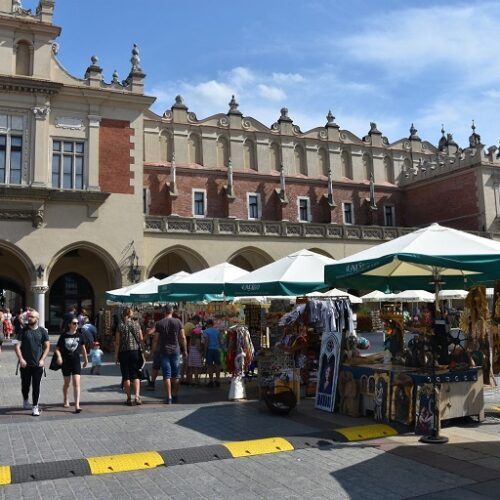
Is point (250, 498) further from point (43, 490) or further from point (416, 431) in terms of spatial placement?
point (416, 431)

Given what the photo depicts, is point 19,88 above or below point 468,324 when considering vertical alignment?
above

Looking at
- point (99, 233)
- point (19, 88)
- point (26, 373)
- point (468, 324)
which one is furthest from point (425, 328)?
point (19, 88)

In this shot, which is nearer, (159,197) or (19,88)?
(19,88)

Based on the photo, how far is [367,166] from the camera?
3766 cm

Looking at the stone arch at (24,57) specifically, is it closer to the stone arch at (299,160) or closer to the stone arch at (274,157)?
the stone arch at (274,157)

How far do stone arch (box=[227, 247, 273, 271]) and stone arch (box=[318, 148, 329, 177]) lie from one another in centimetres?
885

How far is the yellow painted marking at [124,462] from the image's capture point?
6215 mm

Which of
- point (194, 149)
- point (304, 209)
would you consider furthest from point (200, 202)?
point (304, 209)

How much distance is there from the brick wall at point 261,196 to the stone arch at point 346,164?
88 centimetres

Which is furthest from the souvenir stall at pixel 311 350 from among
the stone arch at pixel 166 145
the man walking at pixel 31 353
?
the stone arch at pixel 166 145

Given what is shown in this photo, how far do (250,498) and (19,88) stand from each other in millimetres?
21830

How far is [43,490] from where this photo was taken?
18.2ft

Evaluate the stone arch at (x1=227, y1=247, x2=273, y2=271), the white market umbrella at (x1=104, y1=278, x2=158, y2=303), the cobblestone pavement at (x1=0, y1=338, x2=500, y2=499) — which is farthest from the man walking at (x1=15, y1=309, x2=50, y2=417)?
the stone arch at (x1=227, y1=247, x2=273, y2=271)

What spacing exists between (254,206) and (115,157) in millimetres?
10960
